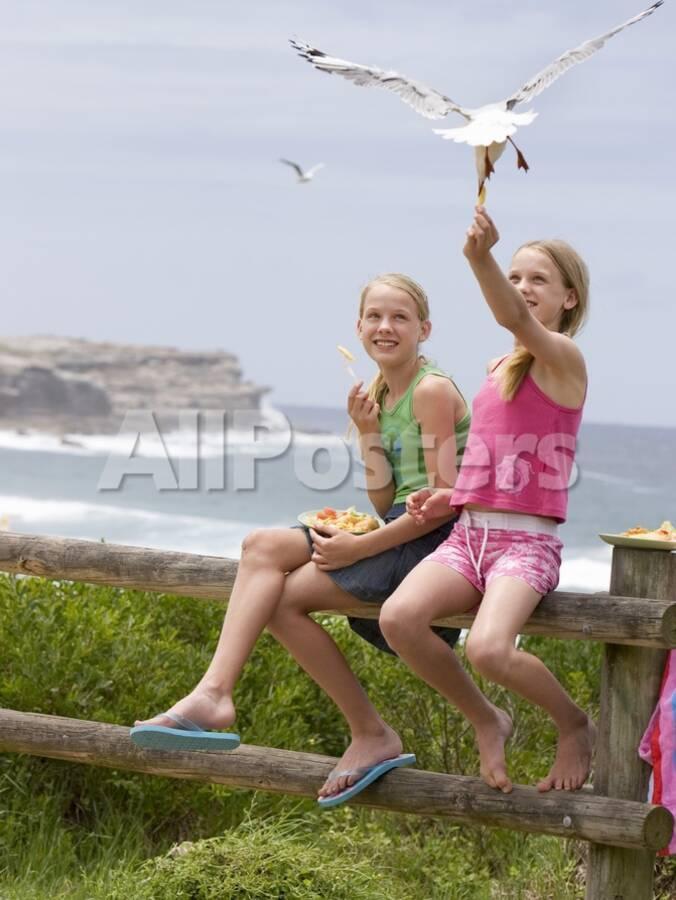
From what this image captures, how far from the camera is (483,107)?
3119mm

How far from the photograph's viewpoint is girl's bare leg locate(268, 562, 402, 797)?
3.80 m

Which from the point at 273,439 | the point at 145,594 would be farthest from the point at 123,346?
the point at 145,594

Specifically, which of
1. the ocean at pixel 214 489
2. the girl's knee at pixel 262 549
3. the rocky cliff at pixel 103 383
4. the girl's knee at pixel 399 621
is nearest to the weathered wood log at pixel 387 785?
the girl's knee at pixel 399 621

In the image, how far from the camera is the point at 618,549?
3.71 m

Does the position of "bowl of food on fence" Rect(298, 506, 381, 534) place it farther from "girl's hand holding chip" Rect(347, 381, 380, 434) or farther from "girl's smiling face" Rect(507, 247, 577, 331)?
"girl's smiling face" Rect(507, 247, 577, 331)

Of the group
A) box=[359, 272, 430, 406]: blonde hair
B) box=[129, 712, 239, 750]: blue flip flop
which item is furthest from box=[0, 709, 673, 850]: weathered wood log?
box=[359, 272, 430, 406]: blonde hair

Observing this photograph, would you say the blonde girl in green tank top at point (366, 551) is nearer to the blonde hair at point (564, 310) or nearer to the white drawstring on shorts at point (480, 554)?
the white drawstring on shorts at point (480, 554)

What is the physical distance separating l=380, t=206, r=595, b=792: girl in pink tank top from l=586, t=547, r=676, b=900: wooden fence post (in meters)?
0.09

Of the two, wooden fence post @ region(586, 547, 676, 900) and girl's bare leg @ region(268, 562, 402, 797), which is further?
girl's bare leg @ region(268, 562, 402, 797)

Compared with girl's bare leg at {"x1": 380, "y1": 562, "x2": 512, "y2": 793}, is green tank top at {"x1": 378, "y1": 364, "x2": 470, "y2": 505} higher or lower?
higher

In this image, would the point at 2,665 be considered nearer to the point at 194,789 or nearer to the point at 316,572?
the point at 194,789

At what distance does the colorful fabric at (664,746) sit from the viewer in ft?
11.8

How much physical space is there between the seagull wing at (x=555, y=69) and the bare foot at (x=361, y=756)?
178 cm

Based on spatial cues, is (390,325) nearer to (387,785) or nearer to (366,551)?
(366,551)
